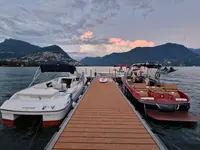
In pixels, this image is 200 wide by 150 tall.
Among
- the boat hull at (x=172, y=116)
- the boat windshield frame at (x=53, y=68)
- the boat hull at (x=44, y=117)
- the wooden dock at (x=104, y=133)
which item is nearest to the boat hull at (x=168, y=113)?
the boat hull at (x=172, y=116)

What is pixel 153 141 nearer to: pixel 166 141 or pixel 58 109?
pixel 166 141

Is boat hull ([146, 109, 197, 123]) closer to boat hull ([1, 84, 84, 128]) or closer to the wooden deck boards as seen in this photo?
the wooden deck boards

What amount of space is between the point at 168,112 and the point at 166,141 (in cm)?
257

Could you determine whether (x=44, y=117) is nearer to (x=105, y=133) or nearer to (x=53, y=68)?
(x=105, y=133)

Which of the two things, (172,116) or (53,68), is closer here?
(172,116)

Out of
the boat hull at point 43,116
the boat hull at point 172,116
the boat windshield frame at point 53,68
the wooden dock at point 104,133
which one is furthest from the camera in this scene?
the boat windshield frame at point 53,68

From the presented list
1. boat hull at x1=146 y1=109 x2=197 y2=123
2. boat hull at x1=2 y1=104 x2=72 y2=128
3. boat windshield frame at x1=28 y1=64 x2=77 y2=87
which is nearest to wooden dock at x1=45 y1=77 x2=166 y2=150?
boat hull at x1=2 y1=104 x2=72 y2=128

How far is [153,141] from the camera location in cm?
450

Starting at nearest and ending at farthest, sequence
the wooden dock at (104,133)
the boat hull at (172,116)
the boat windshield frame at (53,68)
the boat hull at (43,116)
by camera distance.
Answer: the wooden dock at (104,133), the boat hull at (43,116), the boat hull at (172,116), the boat windshield frame at (53,68)

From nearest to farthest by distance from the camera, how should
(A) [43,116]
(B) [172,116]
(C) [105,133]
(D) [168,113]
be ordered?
(C) [105,133], (A) [43,116], (B) [172,116], (D) [168,113]

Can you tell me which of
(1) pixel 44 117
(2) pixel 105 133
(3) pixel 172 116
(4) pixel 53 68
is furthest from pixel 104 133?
(4) pixel 53 68

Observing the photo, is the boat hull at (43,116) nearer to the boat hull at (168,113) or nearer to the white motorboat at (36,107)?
the white motorboat at (36,107)

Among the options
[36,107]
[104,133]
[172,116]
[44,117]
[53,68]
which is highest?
[53,68]

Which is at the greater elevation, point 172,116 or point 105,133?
point 105,133
